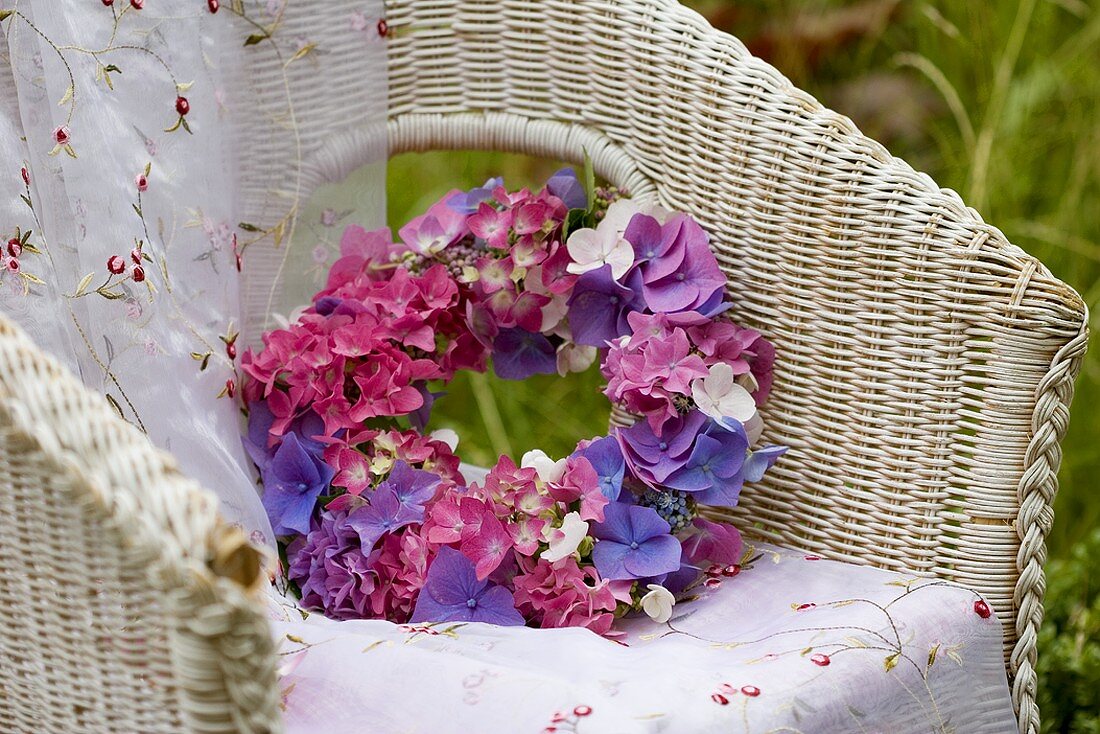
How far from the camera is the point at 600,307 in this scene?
3.64ft

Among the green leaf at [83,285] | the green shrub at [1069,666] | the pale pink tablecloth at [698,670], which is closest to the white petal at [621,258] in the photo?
the pale pink tablecloth at [698,670]

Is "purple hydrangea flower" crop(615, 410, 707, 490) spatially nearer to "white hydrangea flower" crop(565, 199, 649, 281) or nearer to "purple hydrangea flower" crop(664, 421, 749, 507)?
"purple hydrangea flower" crop(664, 421, 749, 507)

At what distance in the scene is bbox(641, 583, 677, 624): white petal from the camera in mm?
949

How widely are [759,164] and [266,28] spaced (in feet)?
1.72

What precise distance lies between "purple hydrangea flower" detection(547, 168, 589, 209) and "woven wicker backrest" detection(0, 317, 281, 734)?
2.03 feet

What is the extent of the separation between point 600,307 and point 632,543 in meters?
0.25

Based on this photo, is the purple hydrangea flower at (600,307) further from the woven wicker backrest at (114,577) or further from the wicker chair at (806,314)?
the woven wicker backrest at (114,577)

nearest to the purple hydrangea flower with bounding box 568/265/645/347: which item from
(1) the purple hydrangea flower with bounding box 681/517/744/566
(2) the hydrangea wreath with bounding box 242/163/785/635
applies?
(2) the hydrangea wreath with bounding box 242/163/785/635

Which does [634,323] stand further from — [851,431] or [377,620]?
[377,620]

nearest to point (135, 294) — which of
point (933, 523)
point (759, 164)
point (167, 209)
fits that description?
point (167, 209)

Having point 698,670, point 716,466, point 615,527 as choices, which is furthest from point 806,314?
point 698,670

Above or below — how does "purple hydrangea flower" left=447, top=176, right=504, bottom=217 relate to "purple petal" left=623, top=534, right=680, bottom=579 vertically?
above

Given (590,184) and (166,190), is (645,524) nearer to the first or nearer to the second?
(590,184)

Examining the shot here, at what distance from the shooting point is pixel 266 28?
1162 millimetres
